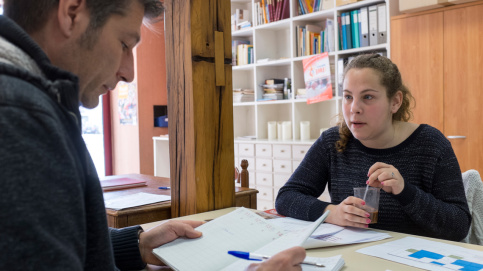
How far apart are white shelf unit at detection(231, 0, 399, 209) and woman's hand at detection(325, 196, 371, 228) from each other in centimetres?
280

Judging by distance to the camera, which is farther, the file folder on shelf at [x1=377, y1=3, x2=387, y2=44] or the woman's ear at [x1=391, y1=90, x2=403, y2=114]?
the file folder on shelf at [x1=377, y1=3, x2=387, y2=44]

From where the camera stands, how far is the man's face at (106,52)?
72 centimetres

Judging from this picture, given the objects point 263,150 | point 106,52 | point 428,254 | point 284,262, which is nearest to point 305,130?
point 263,150

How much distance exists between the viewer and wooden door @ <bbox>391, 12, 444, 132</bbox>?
3.41 meters

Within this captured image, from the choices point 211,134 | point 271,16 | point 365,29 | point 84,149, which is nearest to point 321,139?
point 211,134

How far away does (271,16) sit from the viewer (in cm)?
478

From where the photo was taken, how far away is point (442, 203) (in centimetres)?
154

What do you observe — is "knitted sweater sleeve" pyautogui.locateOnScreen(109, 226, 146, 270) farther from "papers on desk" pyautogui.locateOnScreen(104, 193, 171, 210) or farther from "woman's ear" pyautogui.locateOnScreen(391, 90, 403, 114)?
"woman's ear" pyautogui.locateOnScreen(391, 90, 403, 114)

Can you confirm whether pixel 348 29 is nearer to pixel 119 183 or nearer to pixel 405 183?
pixel 119 183

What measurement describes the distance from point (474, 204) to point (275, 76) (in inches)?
138

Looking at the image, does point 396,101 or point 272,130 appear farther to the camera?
point 272,130

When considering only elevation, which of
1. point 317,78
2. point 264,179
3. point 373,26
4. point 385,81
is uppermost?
point 373,26

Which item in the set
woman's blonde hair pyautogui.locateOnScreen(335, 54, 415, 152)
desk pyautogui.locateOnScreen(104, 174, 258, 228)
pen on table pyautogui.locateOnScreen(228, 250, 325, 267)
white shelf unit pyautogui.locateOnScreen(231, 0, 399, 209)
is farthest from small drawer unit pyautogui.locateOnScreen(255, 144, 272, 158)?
pen on table pyautogui.locateOnScreen(228, 250, 325, 267)

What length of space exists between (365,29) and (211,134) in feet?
9.09
